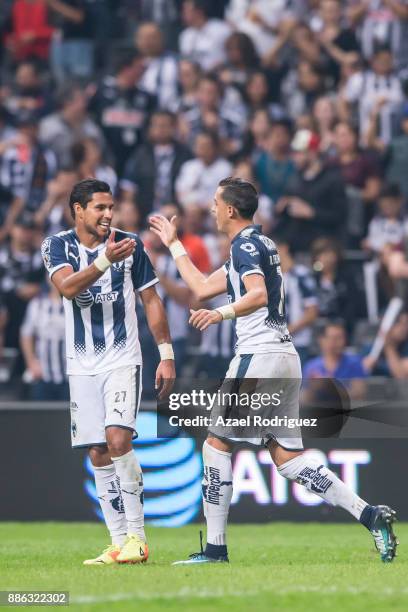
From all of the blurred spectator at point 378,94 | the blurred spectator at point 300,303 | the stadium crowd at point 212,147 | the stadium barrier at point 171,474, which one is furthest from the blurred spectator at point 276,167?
the stadium barrier at point 171,474

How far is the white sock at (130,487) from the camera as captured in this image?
29.5 ft

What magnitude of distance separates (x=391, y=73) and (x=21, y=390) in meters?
7.15

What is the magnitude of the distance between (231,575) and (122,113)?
38.8 feet

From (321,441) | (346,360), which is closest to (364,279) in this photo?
(346,360)

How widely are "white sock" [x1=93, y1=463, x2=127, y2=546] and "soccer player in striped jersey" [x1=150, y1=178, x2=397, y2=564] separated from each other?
0.57 meters

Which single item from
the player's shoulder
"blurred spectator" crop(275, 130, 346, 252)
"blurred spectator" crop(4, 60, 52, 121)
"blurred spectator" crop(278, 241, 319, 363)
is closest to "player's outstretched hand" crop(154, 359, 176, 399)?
the player's shoulder

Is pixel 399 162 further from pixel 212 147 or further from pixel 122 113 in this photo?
pixel 122 113

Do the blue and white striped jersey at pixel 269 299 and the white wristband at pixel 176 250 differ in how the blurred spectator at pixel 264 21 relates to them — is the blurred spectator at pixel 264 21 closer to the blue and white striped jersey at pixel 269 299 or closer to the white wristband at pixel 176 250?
the white wristband at pixel 176 250

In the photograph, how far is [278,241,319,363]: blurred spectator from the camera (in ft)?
48.4

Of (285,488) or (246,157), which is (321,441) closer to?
(285,488)

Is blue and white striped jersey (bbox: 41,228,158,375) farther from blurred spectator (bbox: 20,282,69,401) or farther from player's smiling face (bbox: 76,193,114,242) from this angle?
blurred spectator (bbox: 20,282,69,401)

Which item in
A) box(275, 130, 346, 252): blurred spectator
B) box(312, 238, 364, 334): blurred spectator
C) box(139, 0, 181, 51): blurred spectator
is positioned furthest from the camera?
box(139, 0, 181, 51): blurred spectator

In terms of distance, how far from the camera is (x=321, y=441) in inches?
512

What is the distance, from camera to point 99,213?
9227 millimetres
